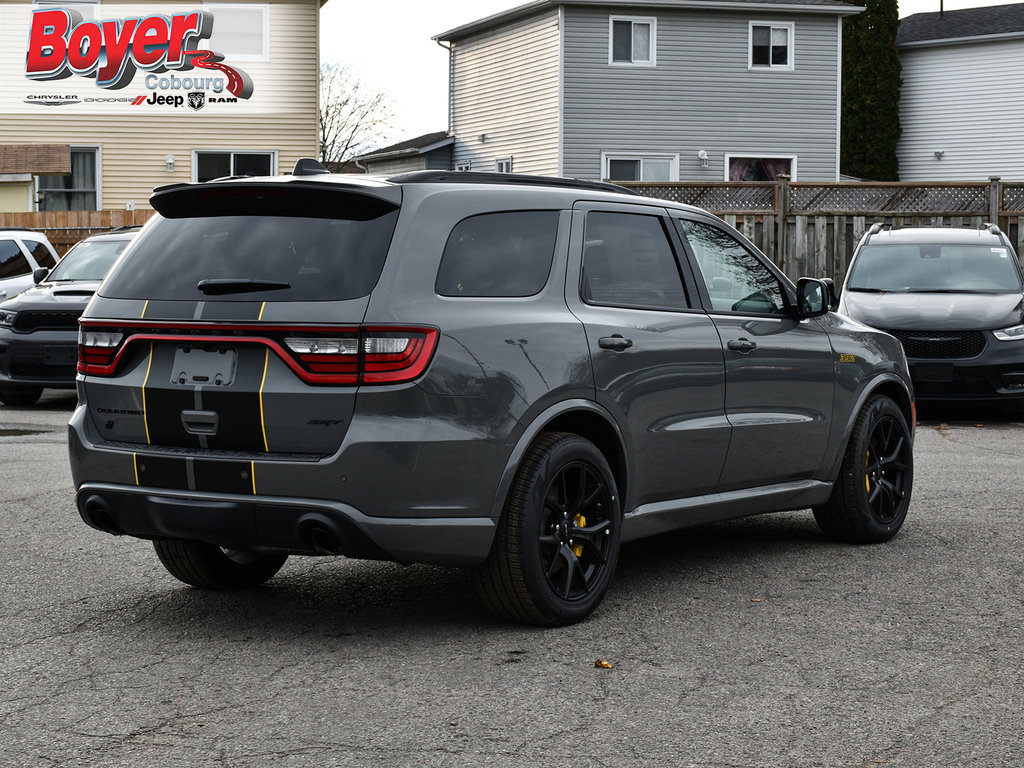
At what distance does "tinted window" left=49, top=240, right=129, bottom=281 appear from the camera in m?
16.6

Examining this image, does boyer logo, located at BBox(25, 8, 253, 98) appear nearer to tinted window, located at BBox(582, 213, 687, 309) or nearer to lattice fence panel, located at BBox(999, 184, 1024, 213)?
lattice fence panel, located at BBox(999, 184, 1024, 213)

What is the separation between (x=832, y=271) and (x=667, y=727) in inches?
728

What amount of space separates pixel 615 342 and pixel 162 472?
1.89m

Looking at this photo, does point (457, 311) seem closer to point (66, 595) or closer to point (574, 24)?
point (66, 595)

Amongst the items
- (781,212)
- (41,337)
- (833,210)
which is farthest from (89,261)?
(833,210)

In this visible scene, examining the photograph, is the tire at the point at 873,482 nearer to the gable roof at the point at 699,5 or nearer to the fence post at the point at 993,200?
the fence post at the point at 993,200

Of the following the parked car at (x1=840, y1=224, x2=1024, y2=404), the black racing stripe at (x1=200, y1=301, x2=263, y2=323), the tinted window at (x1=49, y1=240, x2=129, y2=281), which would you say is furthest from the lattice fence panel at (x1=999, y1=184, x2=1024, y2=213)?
the black racing stripe at (x1=200, y1=301, x2=263, y2=323)

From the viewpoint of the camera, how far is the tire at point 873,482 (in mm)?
7531

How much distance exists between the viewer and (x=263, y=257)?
540 cm

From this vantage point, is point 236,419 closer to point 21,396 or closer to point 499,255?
point 499,255

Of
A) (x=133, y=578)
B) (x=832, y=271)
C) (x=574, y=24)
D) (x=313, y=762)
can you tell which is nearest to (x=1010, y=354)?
(x=832, y=271)

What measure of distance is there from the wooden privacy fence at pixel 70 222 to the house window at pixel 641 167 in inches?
492

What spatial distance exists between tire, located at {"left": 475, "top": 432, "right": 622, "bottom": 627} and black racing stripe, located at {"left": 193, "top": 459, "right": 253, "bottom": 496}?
96cm

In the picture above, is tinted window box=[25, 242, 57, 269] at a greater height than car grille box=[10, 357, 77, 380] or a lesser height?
greater
